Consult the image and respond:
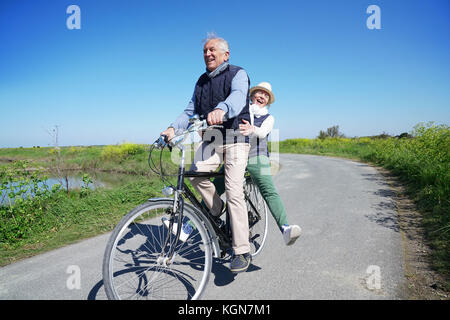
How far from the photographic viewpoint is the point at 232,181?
2307 mm

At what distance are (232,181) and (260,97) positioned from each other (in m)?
1.32

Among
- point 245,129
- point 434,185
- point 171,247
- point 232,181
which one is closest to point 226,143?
point 245,129

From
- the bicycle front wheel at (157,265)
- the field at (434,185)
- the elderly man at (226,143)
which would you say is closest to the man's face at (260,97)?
the elderly man at (226,143)

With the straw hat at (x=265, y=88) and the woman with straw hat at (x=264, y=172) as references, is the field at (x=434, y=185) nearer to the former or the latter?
the woman with straw hat at (x=264, y=172)

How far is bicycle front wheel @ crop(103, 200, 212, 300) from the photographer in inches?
68.8

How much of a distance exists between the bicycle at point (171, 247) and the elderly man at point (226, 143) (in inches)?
5.5

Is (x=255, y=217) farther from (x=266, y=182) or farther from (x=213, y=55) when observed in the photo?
(x=213, y=55)

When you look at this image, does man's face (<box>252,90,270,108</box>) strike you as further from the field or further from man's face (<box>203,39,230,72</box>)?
the field

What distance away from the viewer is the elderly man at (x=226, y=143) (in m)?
2.29

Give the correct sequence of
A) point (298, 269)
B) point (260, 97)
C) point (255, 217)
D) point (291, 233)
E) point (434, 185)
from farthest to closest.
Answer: point (434, 185) → point (260, 97) → point (255, 217) → point (298, 269) → point (291, 233)

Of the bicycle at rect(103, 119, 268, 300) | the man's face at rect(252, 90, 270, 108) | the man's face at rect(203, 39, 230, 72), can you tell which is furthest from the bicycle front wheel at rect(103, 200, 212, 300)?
the man's face at rect(252, 90, 270, 108)
